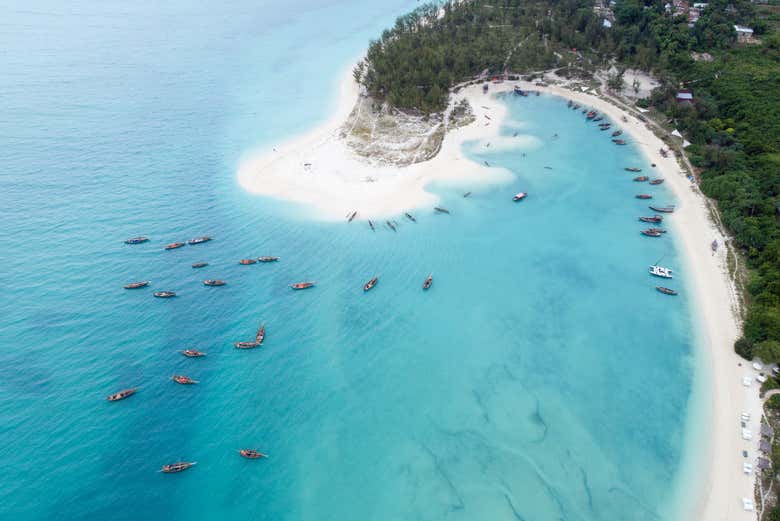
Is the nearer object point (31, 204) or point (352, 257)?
point (352, 257)

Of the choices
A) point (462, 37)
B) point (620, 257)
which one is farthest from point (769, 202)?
point (462, 37)

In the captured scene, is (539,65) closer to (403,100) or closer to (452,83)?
(452,83)

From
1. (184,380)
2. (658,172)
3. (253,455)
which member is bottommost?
(253,455)

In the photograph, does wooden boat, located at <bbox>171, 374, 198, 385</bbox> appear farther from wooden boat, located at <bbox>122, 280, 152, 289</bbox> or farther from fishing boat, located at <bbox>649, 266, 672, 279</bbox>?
fishing boat, located at <bbox>649, 266, 672, 279</bbox>

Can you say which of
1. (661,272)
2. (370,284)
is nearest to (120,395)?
(370,284)

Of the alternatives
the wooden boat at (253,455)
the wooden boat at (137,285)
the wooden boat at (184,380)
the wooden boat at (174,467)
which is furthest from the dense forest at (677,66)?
the wooden boat at (184,380)

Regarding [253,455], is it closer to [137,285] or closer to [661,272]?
[137,285]
